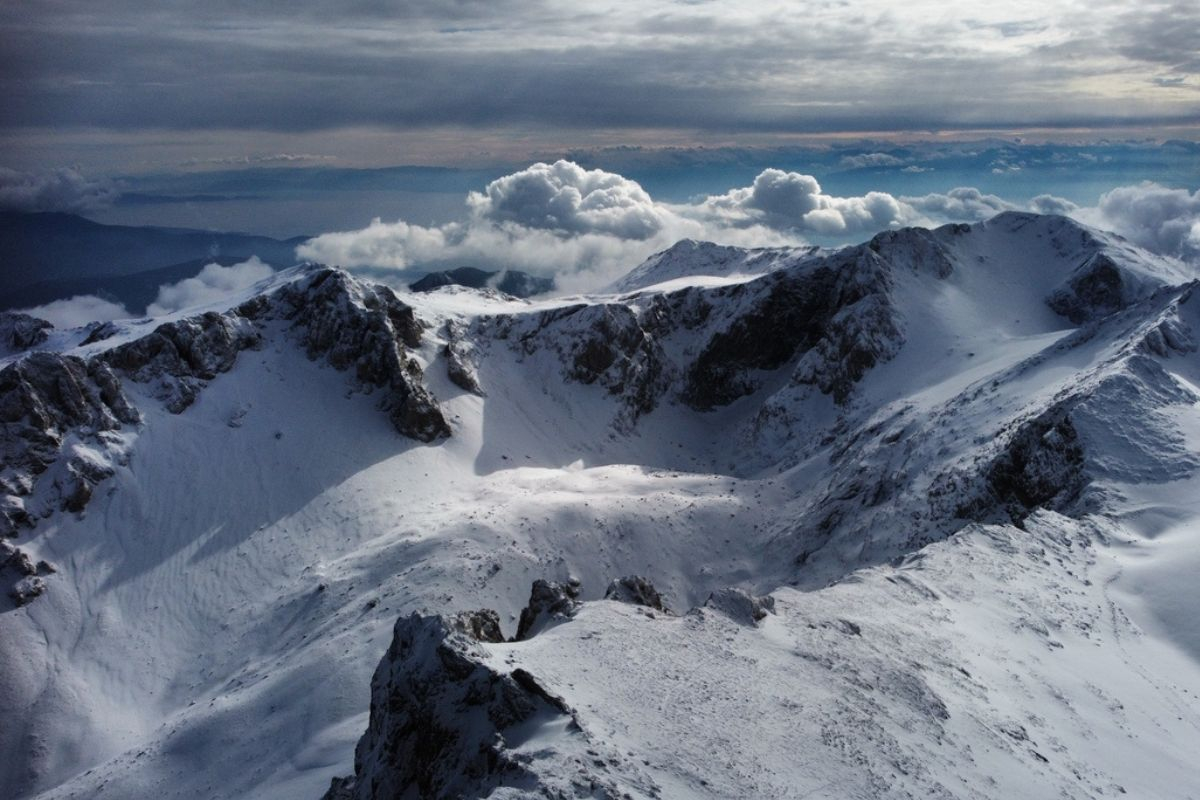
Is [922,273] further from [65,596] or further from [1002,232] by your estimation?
[65,596]

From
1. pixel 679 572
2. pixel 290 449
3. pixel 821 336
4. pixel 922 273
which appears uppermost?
pixel 922 273

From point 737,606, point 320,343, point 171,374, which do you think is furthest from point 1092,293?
point 171,374

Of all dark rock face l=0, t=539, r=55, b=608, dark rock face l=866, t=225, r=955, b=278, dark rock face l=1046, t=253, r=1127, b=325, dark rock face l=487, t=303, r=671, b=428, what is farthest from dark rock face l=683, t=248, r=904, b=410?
dark rock face l=0, t=539, r=55, b=608

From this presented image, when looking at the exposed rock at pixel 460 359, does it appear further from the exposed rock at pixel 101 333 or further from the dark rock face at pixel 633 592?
the dark rock face at pixel 633 592

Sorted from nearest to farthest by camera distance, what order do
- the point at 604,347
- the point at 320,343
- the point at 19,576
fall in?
the point at 19,576 < the point at 320,343 < the point at 604,347

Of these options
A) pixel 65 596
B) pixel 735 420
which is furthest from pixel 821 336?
pixel 65 596

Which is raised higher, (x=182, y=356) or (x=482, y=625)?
(x=482, y=625)

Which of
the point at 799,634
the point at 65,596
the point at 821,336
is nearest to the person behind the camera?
the point at 799,634

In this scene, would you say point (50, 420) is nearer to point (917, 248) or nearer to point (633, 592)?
point (633, 592)
